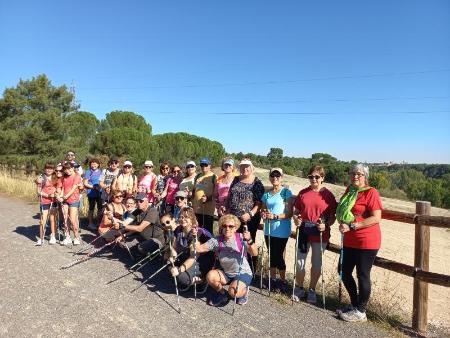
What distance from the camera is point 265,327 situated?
4.01m

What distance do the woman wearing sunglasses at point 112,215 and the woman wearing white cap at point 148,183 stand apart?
579 mm

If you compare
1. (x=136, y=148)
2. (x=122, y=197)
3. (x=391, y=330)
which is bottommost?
(x=391, y=330)

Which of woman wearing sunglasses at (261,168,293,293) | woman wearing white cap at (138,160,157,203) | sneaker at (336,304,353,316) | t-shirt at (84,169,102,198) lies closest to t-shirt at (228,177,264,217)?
woman wearing sunglasses at (261,168,293,293)

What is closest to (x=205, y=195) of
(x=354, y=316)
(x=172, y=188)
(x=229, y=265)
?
(x=172, y=188)

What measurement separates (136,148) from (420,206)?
30.7m

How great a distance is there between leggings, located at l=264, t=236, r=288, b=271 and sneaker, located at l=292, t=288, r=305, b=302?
1.24 feet

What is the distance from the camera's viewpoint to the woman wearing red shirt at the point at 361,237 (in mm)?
4156

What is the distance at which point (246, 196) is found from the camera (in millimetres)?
5121

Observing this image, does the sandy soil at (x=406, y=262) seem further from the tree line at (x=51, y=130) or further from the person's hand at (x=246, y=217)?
the tree line at (x=51, y=130)

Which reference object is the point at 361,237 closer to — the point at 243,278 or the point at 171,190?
the point at 243,278

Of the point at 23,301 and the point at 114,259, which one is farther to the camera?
the point at 114,259

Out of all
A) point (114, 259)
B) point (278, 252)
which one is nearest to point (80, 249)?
point (114, 259)

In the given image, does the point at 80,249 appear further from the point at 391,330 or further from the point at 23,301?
the point at 391,330

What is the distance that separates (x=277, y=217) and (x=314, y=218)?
0.50 meters
